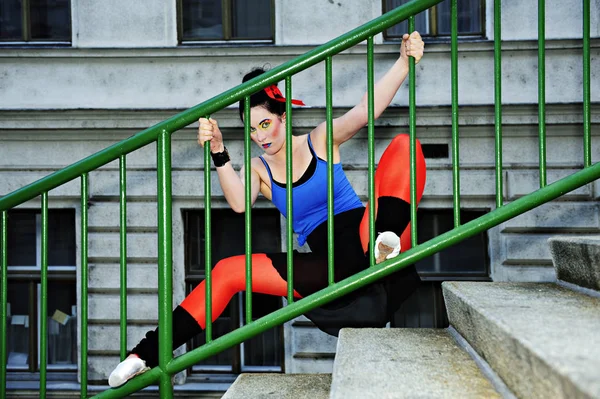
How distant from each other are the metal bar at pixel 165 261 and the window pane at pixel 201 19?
4.43m

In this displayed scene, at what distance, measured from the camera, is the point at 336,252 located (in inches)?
106

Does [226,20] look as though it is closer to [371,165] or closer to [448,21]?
[448,21]

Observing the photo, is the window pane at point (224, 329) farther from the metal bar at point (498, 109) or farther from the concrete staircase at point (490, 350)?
the metal bar at point (498, 109)

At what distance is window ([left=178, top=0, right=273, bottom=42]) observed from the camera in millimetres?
6758

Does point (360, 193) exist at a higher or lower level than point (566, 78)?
lower

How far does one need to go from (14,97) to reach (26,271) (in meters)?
1.67

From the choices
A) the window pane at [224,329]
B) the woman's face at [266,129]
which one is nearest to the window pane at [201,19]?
the window pane at [224,329]

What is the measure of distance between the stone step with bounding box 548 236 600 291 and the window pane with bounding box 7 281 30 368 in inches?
217

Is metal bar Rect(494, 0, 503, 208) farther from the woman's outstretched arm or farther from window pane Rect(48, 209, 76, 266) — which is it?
window pane Rect(48, 209, 76, 266)

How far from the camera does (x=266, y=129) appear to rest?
2.96 m

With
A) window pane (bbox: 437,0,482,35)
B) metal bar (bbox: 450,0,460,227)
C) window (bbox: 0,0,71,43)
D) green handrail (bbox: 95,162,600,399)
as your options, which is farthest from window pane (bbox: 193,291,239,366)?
metal bar (bbox: 450,0,460,227)

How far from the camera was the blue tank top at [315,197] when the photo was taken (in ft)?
9.18

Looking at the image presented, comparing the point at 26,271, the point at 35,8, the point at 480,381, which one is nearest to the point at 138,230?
the point at 26,271

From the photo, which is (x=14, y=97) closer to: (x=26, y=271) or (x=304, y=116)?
(x=26, y=271)
